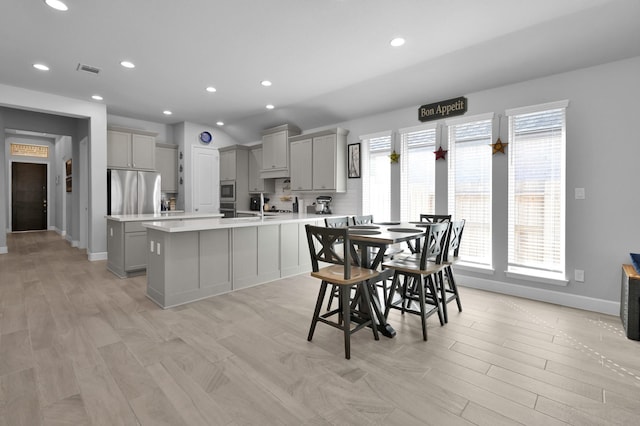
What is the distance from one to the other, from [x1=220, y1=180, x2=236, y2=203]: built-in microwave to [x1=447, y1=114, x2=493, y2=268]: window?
4.89m

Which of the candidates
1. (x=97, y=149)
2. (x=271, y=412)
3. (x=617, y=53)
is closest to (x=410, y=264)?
(x=271, y=412)

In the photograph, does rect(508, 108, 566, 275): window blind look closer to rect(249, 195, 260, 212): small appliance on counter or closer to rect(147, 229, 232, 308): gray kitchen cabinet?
rect(147, 229, 232, 308): gray kitchen cabinet

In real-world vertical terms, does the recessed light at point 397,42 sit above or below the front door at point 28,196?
above

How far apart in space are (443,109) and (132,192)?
18.9 ft

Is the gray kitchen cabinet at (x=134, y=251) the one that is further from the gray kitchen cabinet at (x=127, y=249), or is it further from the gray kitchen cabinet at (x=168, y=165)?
the gray kitchen cabinet at (x=168, y=165)

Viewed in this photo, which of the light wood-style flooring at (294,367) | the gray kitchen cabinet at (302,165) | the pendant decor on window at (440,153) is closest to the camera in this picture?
the light wood-style flooring at (294,367)

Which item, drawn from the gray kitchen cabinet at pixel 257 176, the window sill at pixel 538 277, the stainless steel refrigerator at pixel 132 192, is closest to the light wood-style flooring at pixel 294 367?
the window sill at pixel 538 277

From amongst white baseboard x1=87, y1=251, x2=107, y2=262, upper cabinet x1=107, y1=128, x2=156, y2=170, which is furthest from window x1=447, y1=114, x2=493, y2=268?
white baseboard x1=87, y1=251, x2=107, y2=262

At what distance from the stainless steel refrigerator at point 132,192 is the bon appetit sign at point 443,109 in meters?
5.22

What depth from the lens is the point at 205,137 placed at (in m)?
7.37

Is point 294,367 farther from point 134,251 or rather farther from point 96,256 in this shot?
point 96,256

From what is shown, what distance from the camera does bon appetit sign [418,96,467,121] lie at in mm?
4258

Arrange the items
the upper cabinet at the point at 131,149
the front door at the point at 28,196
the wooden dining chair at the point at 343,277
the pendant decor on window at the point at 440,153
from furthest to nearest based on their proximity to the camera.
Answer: the front door at the point at 28,196 → the upper cabinet at the point at 131,149 → the pendant decor on window at the point at 440,153 → the wooden dining chair at the point at 343,277

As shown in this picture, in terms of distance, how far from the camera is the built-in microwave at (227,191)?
7.35 metres
